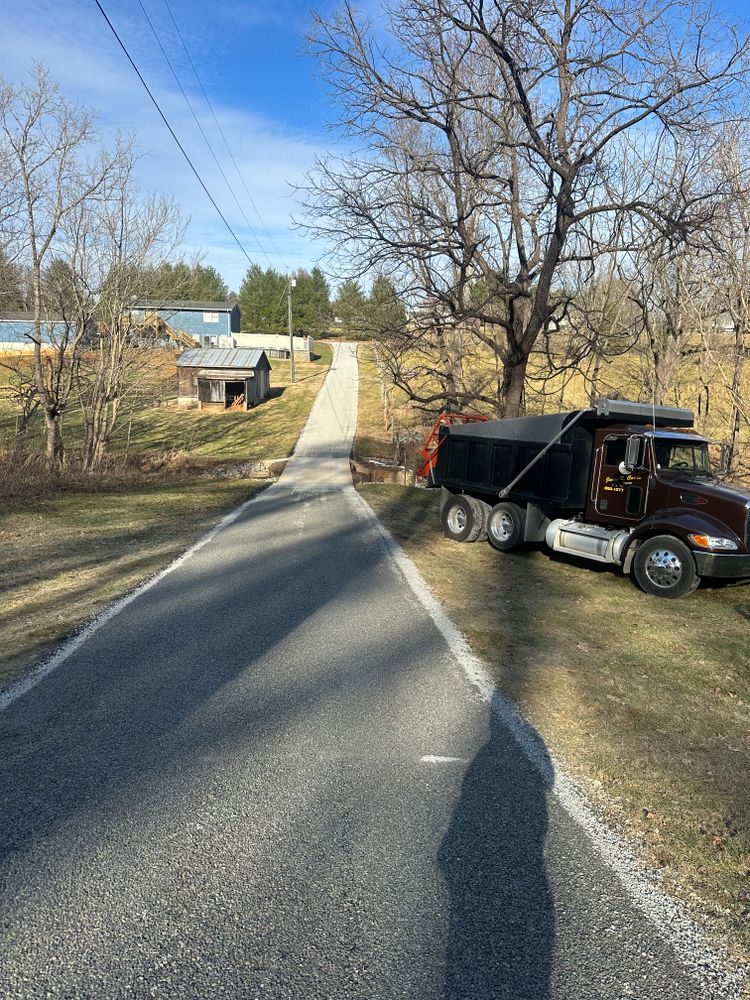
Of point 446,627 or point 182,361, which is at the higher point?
point 182,361

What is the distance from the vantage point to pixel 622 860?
132 inches

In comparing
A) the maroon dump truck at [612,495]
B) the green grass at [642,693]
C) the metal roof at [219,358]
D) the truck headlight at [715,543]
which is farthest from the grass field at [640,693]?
the metal roof at [219,358]

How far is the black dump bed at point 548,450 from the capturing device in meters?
10.5

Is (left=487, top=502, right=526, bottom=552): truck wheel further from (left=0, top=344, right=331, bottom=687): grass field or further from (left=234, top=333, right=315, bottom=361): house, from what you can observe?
(left=234, top=333, right=315, bottom=361): house

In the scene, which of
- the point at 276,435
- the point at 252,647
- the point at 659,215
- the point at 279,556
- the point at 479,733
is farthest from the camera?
the point at 276,435

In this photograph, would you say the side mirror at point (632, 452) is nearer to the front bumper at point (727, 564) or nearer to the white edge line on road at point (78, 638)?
the front bumper at point (727, 564)

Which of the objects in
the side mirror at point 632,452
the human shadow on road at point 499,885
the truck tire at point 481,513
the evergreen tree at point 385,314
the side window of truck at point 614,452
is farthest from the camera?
the evergreen tree at point 385,314

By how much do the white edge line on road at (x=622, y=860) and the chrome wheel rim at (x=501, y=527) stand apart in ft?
18.5

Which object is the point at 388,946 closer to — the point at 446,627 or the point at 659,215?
the point at 446,627

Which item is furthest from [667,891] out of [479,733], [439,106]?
[439,106]

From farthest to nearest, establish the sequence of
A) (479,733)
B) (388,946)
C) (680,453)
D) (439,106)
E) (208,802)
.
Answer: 1. (439,106)
2. (680,453)
3. (479,733)
4. (208,802)
5. (388,946)

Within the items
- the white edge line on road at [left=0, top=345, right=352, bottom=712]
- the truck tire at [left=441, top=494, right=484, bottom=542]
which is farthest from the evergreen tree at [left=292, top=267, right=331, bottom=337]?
the white edge line on road at [left=0, top=345, right=352, bottom=712]

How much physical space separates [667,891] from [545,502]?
26.5 ft

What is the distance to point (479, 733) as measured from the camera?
4.70 meters
